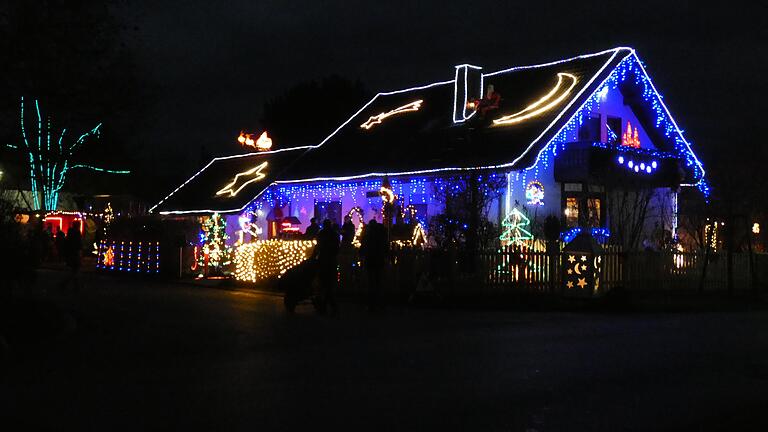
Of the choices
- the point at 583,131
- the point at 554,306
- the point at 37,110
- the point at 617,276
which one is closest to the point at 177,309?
the point at 37,110

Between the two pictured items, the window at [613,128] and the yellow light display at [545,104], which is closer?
the yellow light display at [545,104]

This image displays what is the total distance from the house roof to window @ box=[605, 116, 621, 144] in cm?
229

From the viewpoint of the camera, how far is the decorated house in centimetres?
2872

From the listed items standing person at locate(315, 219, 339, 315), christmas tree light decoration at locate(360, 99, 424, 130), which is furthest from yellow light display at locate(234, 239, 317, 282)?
christmas tree light decoration at locate(360, 99, 424, 130)

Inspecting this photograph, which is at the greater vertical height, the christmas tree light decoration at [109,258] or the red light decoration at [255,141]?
the red light decoration at [255,141]

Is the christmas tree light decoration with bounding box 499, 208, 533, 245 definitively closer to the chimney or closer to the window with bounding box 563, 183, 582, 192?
the window with bounding box 563, 183, 582, 192

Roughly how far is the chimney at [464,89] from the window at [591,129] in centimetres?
358

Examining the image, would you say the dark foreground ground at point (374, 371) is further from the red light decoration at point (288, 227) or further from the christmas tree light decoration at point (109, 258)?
the red light decoration at point (288, 227)

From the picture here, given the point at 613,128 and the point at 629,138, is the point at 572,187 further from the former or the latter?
the point at 629,138

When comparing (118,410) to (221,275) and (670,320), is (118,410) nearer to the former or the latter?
(670,320)

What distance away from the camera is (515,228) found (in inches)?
1117

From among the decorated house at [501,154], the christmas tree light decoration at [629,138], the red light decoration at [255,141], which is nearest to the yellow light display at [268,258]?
the decorated house at [501,154]

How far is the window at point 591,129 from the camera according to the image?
31009 millimetres

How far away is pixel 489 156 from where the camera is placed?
28078mm
